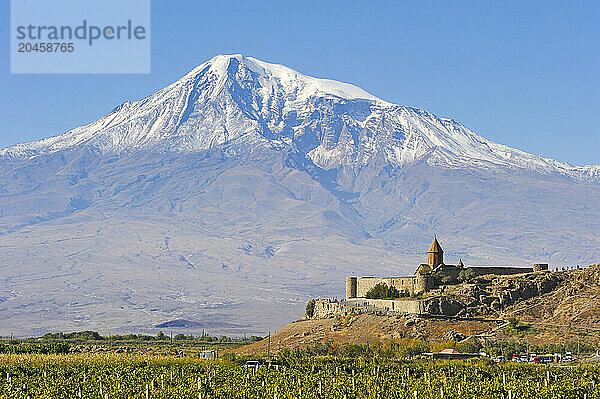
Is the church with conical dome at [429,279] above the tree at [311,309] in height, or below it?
above

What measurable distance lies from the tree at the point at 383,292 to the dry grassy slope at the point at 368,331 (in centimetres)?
702

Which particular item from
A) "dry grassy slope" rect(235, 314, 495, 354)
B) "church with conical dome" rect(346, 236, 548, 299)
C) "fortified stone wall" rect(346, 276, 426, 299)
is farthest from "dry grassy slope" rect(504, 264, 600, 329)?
"fortified stone wall" rect(346, 276, 426, 299)

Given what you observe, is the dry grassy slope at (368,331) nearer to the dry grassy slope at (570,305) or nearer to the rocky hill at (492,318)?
the rocky hill at (492,318)

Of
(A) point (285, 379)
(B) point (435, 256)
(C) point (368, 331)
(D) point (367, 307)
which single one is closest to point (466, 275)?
(B) point (435, 256)

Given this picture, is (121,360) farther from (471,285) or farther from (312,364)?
(471,285)

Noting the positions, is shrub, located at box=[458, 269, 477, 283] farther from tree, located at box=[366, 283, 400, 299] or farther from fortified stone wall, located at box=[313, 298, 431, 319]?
fortified stone wall, located at box=[313, 298, 431, 319]

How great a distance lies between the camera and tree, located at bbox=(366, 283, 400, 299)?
3342 inches

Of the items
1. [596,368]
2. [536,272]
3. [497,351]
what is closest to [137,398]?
[596,368]

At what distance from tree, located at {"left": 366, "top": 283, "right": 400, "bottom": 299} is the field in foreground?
2370 centimetres

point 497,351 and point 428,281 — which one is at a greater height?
point 428,281

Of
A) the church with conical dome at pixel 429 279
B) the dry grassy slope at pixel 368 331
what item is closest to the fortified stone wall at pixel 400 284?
the church with conical dome at pixel 429 279

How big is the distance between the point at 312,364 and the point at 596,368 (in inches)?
661

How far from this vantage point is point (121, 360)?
192 ft

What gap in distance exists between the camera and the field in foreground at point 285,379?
4319cm
